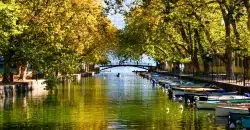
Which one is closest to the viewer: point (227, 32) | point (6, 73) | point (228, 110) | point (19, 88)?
point (228, 110)

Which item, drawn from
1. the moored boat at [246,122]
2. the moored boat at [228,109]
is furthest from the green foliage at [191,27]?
the moored boat at [246,122]

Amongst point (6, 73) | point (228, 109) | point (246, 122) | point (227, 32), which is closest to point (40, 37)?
point (6, 73)

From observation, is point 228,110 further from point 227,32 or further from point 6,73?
point 6,73

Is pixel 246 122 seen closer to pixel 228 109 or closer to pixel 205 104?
pixel 228 109

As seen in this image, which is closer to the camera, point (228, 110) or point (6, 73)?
point (228, 110)

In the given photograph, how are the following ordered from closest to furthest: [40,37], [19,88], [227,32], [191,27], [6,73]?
1. [227,32]
2. [19,88]
3. [40,37]
4. [6,73]
5. [191,27]

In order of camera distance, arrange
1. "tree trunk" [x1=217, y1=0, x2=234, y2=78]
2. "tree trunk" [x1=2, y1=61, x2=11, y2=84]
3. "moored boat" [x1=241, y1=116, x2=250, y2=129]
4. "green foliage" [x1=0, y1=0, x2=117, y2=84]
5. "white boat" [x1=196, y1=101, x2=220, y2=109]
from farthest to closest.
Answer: "tree trunk" [x1=2, y1=61, x2=11, y2=84] → "green foliage" [x1=0, y1=0, x2=117, y2=84] → "tree trunk" [x1=217, y1=0, x2=234, y2=78] → "white boat" [x1=196, y1=101, x2=220, y2=109] → "moored boat" [x1=241, y1=116, x2=250, y2=129]

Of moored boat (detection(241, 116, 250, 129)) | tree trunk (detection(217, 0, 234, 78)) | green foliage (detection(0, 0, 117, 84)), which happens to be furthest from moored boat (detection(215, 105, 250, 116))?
green foliage (detection(0, 0, 117, 84))

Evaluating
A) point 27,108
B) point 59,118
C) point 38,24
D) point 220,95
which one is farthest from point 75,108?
point 38,24

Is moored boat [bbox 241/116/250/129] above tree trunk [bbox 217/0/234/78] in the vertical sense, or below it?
below

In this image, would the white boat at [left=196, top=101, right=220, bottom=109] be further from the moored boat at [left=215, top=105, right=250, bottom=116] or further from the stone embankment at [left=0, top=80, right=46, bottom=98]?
the stone embankment at [left=0, top=80, right=46, bottom=98]

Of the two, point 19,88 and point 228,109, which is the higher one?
point 19,88

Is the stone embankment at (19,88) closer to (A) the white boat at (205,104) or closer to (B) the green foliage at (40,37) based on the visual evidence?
(B) the green foliage at (40,37)

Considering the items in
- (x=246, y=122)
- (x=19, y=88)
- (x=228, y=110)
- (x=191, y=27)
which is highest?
(x=191, y=27)
